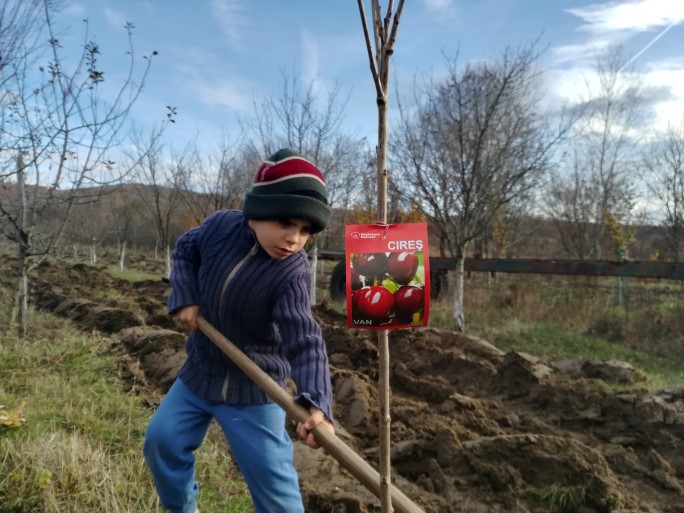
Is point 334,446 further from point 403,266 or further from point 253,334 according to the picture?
point 253,334

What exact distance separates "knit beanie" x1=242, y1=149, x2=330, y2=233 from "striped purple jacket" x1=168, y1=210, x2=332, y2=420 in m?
0.24

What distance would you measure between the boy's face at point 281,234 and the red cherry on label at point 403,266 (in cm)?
47

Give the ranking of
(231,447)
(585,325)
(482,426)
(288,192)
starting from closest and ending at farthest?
(288,192) → (231,447) → (482,426) → (585,325)

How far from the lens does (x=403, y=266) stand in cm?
171

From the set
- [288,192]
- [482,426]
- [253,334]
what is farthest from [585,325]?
[288,192]

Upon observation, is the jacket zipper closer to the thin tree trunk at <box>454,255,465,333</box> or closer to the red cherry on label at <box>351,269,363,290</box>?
the red cherry on label at <box>351,269,363,290</box>

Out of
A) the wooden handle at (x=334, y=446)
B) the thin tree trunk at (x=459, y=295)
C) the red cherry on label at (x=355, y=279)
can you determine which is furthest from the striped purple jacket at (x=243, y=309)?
the thin tree trunk at (x=459, y=295)

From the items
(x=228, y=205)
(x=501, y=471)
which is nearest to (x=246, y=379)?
(x=501, y=471)

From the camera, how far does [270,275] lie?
2168 mm

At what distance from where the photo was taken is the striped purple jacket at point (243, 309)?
211 centimetres

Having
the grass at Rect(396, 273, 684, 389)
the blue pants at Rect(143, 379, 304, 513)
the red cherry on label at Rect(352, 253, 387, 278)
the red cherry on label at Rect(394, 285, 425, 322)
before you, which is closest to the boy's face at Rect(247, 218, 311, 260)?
the red cherry on label at Rect(352, 253, 387, 278)

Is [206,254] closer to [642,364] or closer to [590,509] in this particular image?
[590,509]

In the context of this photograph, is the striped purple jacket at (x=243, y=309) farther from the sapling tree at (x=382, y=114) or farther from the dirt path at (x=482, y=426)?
the dirt path at (x=482, y=426)

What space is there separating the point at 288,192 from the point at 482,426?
359 centimetres
